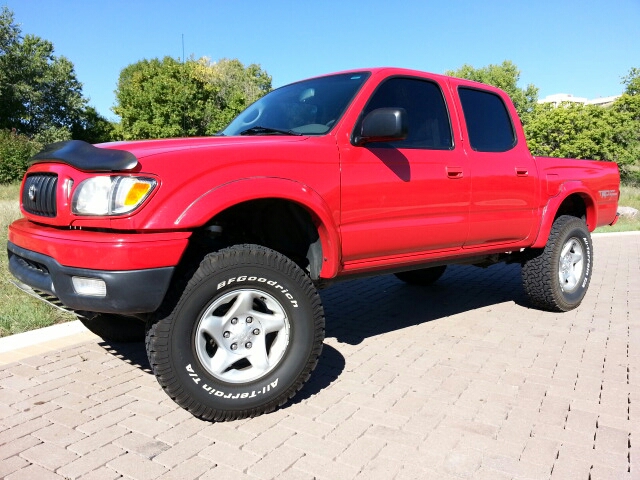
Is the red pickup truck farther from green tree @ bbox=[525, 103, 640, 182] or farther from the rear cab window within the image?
green tree @ bbox=[525, 103, 640, 182]

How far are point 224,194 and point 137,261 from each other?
0.54 m

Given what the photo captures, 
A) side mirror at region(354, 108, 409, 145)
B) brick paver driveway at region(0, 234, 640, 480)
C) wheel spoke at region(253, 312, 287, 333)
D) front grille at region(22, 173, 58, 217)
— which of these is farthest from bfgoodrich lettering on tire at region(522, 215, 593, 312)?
front grille at region(22, 173, 58, 217)

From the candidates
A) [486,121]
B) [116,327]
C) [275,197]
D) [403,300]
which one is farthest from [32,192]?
[403,300]

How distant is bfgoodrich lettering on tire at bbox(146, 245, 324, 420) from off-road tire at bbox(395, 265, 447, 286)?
3306 millimetres

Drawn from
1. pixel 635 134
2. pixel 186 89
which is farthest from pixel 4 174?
pixel 635 134

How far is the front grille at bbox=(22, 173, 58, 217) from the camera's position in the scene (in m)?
2.79

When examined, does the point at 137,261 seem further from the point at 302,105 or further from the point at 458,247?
the point at 458,247

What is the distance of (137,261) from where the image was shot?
2.44 metres

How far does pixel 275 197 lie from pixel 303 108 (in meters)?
1.08

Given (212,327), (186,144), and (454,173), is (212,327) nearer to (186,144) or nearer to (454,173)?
(186,144)

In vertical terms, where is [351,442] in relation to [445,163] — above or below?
below

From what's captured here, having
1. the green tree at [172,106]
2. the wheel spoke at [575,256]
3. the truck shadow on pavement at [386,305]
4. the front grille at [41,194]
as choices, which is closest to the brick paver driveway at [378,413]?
the truck shadow on pavement at [386,305]

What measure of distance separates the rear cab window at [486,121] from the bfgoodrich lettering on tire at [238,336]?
6.86ft

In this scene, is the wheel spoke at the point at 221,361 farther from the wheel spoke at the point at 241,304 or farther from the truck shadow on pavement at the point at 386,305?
the truck shadow on pavement at the point at 386,305
